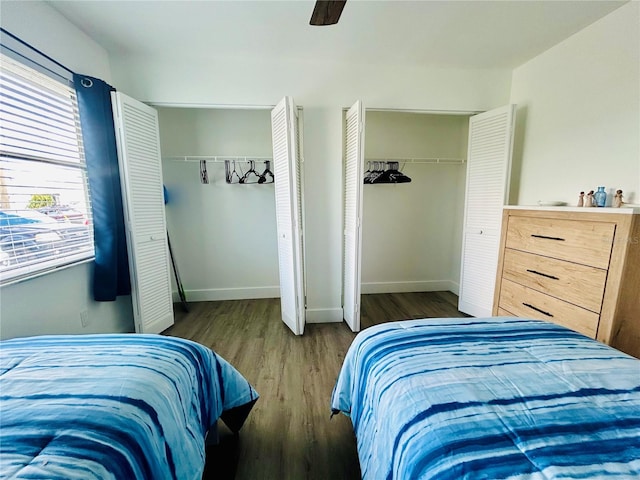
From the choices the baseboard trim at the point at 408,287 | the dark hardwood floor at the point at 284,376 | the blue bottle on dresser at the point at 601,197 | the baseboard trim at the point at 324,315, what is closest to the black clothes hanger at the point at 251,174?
the dark hardwood floor at the point at 284,376

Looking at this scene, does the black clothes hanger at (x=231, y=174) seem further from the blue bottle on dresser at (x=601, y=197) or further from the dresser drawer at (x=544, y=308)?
the blue bottle on dresser at (x=601, y=197)

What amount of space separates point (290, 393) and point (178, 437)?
1015 mm

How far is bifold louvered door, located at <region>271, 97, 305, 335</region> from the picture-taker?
2.16 meters

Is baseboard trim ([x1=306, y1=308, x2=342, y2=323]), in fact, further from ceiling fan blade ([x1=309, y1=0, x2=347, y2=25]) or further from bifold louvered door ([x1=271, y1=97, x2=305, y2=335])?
ceiling fan blade ([x1=309, y1=0, x2=347, y2=25])

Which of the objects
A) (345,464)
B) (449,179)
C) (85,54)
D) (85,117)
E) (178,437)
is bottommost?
(345,464)

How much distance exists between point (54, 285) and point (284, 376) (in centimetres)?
166

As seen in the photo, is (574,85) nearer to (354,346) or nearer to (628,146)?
(628,146)

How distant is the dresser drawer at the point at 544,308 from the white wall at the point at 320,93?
145 cm

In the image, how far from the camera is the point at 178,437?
87cm

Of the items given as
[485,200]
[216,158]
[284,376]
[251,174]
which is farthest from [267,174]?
[485,200]

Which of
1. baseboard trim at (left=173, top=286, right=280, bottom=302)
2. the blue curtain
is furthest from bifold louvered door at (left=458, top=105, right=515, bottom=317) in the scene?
the blue curtain

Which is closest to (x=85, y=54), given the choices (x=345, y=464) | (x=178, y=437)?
(x=178, y=437)

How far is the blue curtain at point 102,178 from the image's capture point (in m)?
1.96

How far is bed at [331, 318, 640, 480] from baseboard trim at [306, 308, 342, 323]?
158cm
